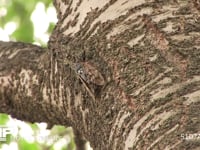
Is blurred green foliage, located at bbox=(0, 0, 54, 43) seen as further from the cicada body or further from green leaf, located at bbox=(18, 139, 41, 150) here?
the cicada body

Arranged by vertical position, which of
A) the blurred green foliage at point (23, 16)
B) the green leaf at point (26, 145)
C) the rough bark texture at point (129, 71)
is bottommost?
the rough bark texture at point (129, 71)

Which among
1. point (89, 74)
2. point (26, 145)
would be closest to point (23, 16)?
point (26, 145)

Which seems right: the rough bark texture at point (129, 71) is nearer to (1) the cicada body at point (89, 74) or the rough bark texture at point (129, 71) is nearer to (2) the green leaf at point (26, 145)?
(1) the cicada body at point (89, 74)

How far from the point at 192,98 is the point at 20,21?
1.34 m

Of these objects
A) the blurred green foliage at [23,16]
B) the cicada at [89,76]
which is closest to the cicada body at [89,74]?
the cicada at [89,76]

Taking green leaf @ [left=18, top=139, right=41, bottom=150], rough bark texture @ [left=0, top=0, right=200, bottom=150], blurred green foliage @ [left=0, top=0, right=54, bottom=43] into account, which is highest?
blurred green foliage @ [left=0, top=0, right=54, bottom=43]

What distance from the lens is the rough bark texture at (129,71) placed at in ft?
2.40

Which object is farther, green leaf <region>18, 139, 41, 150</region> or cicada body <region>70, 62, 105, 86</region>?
green leaf <region>18, 139, 41, 150</region>

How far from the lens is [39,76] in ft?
3.54

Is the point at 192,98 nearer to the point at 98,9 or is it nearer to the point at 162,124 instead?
the point at 162,124

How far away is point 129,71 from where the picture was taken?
799 millimetres

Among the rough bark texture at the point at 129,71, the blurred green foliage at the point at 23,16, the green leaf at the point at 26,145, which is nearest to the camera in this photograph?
the rough bark texture at the point at 129,71

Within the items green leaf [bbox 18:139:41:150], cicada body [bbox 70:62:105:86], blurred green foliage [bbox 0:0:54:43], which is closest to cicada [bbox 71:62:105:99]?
cicada body [bbox 70:62:105:86]

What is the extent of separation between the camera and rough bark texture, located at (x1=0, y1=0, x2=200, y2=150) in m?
0.73
